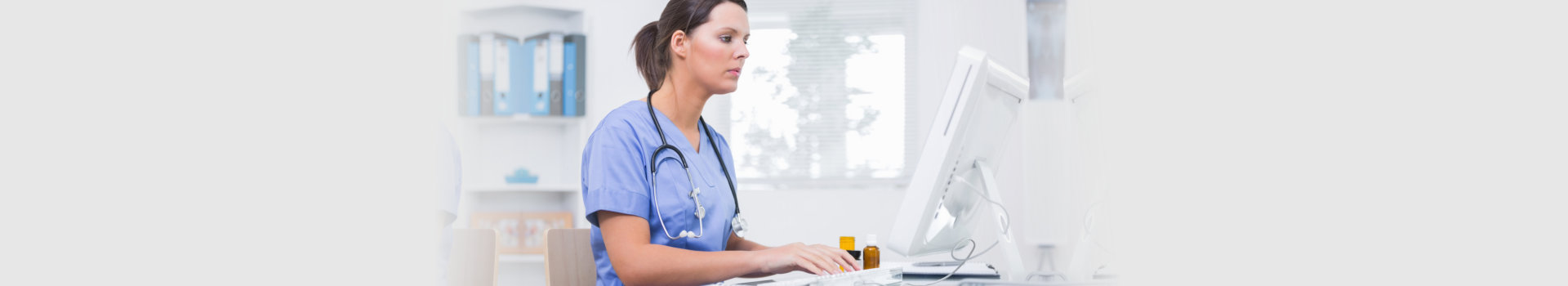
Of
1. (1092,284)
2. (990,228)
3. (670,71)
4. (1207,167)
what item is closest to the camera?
(1207,167)

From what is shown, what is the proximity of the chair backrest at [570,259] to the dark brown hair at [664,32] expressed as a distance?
32cm

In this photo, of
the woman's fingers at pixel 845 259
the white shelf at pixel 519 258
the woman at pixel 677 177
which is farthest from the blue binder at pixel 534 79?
the woman's fingers at pixel 845 259

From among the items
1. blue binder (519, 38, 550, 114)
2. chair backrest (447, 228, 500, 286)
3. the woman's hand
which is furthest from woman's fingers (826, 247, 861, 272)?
blue binder (519, 38, 550, 114)

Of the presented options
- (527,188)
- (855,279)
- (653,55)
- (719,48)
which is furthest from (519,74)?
(855,279)

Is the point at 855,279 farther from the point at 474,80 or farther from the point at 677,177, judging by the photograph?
the point at 474,80

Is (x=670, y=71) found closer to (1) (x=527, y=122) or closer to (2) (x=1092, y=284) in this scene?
(2) (x=1092, y=284)

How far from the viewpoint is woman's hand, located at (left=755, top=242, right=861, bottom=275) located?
3.44 ft

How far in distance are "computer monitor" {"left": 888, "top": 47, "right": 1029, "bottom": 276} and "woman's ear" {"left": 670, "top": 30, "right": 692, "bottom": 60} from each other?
0.42m

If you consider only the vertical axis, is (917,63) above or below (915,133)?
above

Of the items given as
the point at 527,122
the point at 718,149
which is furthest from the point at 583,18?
the point at 718,149

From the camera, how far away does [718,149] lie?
1432 mm

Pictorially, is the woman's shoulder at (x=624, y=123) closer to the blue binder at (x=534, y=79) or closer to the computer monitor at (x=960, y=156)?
the computer monitor at (x=960, y=156)

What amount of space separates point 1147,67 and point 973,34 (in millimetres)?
2756

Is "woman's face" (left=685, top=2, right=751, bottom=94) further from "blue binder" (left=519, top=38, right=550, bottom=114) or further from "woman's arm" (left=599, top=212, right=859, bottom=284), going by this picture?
"blue binder" (left=519, top=38, right=550, bottom=114)
